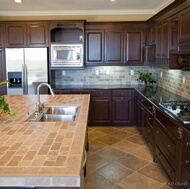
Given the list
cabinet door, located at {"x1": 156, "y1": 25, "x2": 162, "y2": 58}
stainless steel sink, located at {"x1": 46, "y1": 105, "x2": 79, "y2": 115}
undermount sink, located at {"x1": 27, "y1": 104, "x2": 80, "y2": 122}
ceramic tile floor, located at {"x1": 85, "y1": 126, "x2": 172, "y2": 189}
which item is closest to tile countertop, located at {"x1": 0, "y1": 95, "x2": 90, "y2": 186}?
undermount sink, located at {"x1": 27, "y1": 104, "x2": 80, "y2": 122}

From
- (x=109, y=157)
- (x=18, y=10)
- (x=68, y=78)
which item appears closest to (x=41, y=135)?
(x=109, y=157)

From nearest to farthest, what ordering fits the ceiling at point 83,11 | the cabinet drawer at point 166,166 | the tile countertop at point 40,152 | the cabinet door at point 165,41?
the tile countertop at point 40,152
the cabinet drawer at point 166,166
the cabinet door at point 165,41
the ceiling at point 83,11

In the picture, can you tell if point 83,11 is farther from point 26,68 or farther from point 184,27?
point 184,27

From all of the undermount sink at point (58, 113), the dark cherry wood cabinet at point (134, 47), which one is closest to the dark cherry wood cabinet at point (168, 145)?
the undermount sink at point (58, 113)

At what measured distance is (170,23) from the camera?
3.69m

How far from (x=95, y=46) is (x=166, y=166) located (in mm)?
3336

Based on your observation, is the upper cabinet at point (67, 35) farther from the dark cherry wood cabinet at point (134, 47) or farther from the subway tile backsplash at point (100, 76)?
the dark cherry wood cabinet at point (134, 47)

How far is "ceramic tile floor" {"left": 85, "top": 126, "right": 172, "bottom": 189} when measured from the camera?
9.88ft

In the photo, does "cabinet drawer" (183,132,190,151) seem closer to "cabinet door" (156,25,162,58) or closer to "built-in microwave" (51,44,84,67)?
"cabinet door" (156,25,162,58)

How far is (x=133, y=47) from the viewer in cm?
549

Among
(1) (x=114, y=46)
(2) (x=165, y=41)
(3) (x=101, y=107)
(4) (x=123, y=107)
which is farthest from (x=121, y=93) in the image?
(2) (x=165, y=41)

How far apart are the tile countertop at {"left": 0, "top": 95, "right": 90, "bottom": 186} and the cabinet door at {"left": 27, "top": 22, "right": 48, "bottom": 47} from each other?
123 inches

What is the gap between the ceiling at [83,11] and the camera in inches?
205

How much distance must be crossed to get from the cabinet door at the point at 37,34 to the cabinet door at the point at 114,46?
4.49 feet
